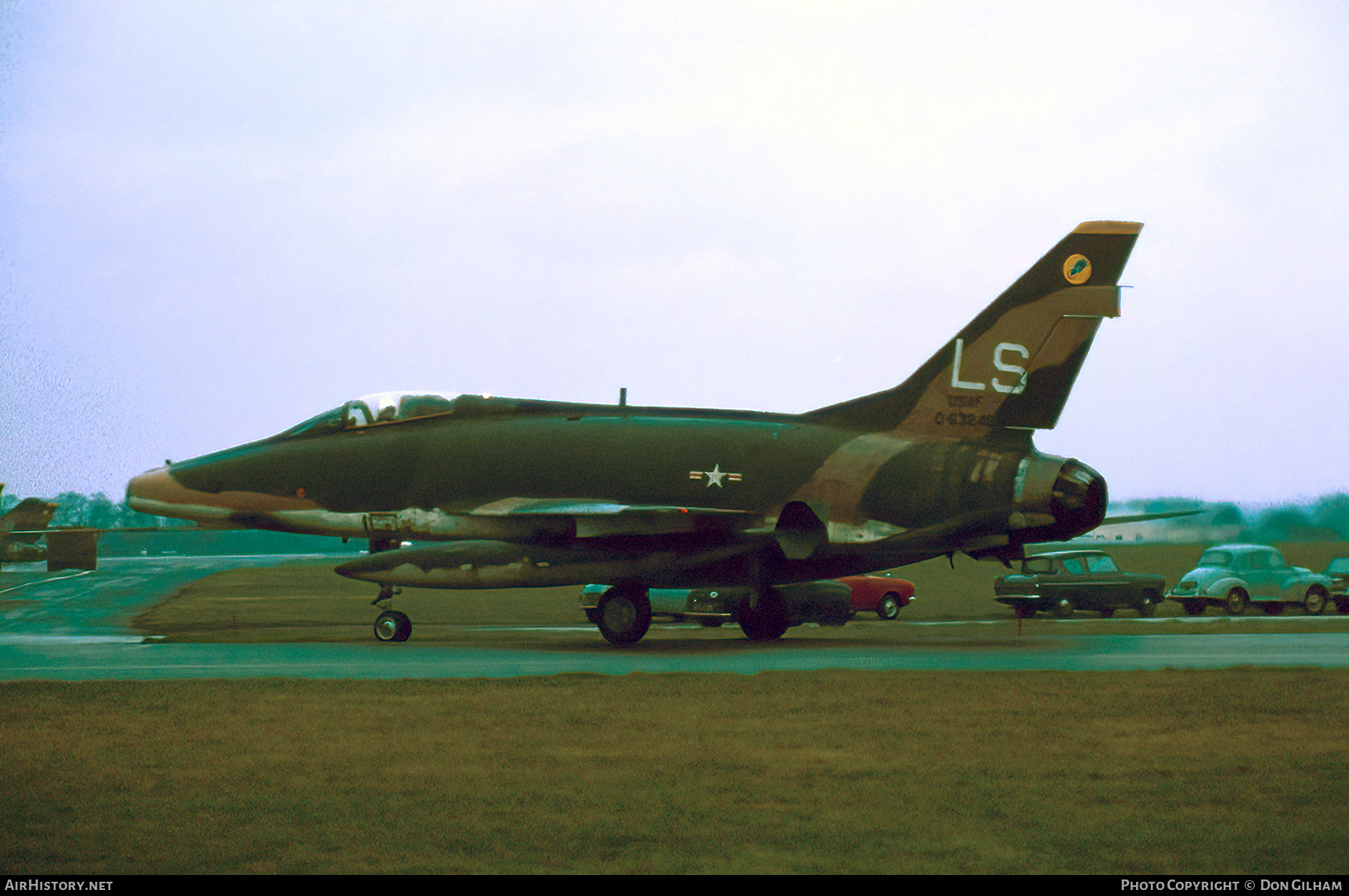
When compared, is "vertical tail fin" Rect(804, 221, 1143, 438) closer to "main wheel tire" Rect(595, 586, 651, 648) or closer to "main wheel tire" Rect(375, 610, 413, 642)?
"main wheel tire" Rect(595, 586, 651, 648)

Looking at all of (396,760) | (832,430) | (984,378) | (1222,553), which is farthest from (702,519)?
(1222,553)

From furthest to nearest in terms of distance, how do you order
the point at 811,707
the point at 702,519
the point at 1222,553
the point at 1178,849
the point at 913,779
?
the point at 1222,553 → the point at 702,519 → the point at 811,707 → the point at 913,779 → the point at 1178,849

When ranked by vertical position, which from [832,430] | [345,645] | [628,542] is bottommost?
[345,645]

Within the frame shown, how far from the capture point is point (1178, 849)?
646 cm

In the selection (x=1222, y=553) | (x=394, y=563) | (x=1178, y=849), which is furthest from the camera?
(x=1222, y=553)

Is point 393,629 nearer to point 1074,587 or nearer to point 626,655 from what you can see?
point 626,655

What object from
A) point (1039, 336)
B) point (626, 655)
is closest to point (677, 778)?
point (626, 655)

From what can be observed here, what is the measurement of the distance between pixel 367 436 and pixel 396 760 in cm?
1382

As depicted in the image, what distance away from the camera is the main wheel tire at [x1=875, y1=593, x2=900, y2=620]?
32156mm

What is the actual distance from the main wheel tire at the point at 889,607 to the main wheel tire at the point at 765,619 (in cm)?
974

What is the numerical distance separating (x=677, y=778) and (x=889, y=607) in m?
24.5

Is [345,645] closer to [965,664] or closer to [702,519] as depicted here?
[702,519]

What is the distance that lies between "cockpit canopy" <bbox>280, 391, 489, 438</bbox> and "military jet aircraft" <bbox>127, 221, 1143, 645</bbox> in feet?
0.12

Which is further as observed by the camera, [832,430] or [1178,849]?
[832,430]
